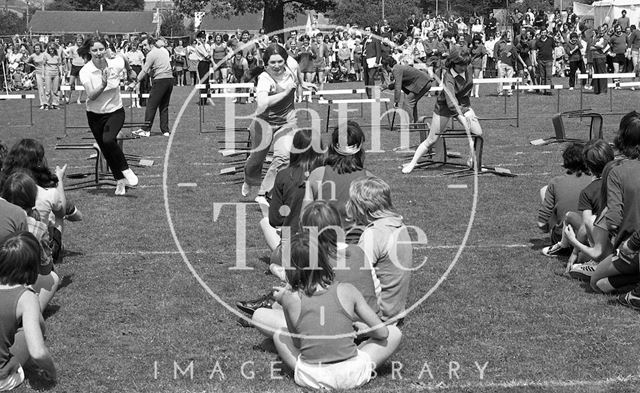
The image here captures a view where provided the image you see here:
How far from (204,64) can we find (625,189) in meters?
23.3

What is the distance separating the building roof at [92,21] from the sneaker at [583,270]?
119057mm

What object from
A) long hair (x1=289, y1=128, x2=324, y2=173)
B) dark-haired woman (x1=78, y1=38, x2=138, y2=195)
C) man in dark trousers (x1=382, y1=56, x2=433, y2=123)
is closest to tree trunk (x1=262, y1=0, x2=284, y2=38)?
man in dark trousers (x1=382, y1=56, x2=433, y2=123)

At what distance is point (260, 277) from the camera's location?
780 cm

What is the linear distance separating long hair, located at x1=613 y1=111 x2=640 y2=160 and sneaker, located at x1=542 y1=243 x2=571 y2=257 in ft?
4.75

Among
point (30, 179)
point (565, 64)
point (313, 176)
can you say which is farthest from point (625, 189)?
point (565, 64)

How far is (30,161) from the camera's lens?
25.8 ft

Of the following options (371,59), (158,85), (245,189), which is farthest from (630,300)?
(371,59)

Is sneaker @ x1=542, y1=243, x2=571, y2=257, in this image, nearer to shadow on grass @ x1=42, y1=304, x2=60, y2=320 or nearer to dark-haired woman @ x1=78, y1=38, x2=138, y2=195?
shadow on grass @ x1=42, y1=304, x2=60, y2=320

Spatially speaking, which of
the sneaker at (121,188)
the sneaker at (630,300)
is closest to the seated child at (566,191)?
the sneaker at (630,300)

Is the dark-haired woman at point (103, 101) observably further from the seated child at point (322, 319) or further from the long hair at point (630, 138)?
the seated child at point (322, 319)

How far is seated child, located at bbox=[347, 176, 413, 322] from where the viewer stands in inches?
229

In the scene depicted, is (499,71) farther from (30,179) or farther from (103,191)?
(30,179)

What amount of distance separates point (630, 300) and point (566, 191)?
1.74 m

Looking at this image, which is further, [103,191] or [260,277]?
[103,191]
